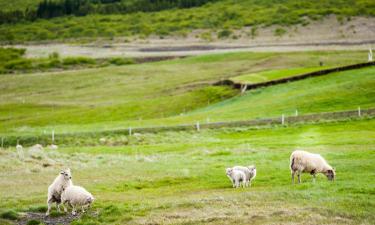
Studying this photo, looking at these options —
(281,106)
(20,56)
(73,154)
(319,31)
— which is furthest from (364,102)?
(20,56)

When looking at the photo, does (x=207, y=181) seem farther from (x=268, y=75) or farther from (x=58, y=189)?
(x=268, y=75)

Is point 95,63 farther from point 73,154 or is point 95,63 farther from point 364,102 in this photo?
point 73,154

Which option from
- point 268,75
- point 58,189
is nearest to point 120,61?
point 268,75

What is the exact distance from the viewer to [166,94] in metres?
93.1

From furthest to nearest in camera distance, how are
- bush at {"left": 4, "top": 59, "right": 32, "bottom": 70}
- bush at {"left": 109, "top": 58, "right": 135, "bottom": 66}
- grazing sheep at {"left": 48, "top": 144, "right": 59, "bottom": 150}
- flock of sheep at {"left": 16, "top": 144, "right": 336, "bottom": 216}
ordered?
bush at {"left": 4, "top": 59, "right": 32, "bottom": 70}
bush at {"left": 109, "top": 58, "right": 135, "bottom": 66}
grazing sheep at {"left": 48, "top": 144, "right": 59, "bottom": 150}
flock of sheep at {"left": 16, "top": 144, "right": 336, "bottom": 216}

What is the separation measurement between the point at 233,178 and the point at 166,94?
63827mm

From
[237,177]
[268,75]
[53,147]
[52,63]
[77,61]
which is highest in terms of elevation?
[237,177]

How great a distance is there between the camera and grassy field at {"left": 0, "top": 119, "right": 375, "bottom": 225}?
74.3 feet

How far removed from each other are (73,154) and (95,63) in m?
91.9

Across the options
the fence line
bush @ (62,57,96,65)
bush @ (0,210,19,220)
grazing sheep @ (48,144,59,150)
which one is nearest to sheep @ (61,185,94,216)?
bush @ (0,210,19,220)

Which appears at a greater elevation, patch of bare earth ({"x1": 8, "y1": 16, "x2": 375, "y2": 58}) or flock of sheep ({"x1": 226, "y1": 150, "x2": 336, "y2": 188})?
patch of bare earth ({"x1": 8, "y1": 16, "x2": 375, "y2": 58})

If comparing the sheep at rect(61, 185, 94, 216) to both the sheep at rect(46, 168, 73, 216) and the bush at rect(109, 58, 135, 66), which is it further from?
the bush at rect(109, 58, 135, 66)

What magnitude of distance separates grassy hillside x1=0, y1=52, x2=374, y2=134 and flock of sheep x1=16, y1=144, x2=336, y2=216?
36.1 m

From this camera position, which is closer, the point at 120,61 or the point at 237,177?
the point at 237,177
